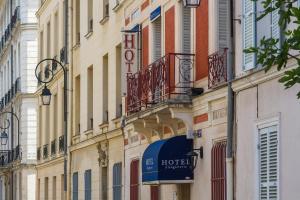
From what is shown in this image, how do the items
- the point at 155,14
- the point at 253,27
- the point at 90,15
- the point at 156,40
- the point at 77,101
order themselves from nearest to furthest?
the point at 253,27 < the point at 155,14 < the point at 156,40 < the point at 90,15 < the point at 77,101

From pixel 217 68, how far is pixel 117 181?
972 cm

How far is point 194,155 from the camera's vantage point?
18.6 m

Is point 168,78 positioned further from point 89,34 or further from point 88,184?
point 88,184

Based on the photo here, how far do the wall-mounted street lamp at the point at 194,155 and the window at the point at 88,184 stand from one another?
36.0ft

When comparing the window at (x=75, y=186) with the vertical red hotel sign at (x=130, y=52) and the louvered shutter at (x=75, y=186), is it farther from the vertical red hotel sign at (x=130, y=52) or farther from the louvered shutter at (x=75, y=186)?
the vertical red hotel sign at (x=130, y=52)

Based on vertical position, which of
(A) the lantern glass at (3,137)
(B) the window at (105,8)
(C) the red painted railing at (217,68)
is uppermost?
(B) the window at (105,8)

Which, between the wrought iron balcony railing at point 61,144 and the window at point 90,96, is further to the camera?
the wrought iron balcony railing at point 61,144

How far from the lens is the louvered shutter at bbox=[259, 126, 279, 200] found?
46.8 ft

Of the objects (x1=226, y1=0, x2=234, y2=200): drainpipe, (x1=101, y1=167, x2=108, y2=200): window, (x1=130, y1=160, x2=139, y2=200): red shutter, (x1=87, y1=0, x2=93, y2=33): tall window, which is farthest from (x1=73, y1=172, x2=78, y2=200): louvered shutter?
(x1=226, y1=0, x2=234, y2=200): drainpipe

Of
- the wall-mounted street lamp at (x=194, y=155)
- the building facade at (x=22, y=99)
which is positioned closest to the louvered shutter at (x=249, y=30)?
the wall-mounted street lamp at (x=194, y=155)

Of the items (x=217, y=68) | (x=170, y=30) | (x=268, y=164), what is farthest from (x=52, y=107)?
(x=268, y=164)

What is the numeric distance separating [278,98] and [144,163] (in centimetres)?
672

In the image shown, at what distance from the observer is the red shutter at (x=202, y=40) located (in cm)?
1830

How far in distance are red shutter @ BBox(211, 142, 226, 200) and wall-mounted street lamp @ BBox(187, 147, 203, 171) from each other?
0.72m
